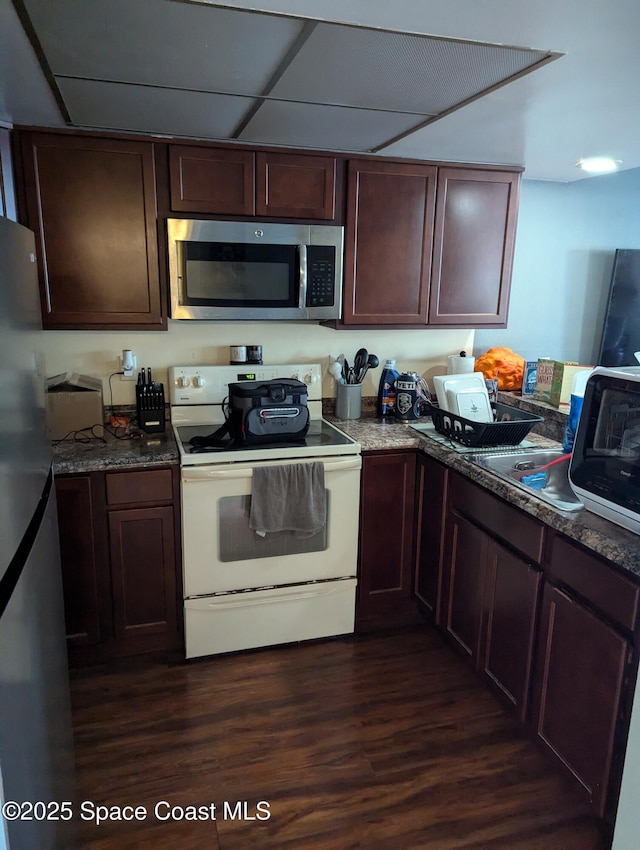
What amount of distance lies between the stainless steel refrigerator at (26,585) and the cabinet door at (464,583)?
150 centimetres

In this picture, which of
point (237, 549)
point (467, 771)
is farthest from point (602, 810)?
point (237, 549)

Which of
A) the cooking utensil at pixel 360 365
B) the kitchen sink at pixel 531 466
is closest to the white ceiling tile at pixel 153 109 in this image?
the cooking utensil at pixel 360 365

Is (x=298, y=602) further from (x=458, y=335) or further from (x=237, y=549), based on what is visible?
(x=458, y=335)

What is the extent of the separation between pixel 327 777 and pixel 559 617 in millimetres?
935

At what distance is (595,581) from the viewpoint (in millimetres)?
1684

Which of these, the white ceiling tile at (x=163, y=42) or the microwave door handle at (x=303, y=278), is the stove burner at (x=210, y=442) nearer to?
the microwave door handle at (x=303, y=278)

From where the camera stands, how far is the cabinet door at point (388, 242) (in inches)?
107

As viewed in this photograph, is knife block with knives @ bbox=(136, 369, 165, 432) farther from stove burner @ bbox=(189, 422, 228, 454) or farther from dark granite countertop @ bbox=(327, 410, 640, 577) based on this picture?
dark granite countertop @ bbox=(327, 410, 640, 577)

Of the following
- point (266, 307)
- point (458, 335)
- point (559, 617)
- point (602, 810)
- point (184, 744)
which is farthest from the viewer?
point (458, 335)

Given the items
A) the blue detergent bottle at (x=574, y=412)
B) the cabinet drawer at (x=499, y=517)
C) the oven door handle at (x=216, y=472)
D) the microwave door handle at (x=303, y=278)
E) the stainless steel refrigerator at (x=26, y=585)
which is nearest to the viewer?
the stainless steel refrigerator at (x=26, y=585)

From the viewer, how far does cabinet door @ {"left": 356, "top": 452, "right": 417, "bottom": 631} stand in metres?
2.66

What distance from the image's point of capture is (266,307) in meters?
2.67

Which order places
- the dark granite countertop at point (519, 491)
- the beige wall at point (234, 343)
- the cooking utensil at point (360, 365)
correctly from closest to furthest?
the dark granite countertop at point (519, 491) → the beige wall at point (234, 343) → the cooking utensil at point (360, 365)

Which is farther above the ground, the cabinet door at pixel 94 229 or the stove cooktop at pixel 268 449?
the cabinet door at pixel 94 229
